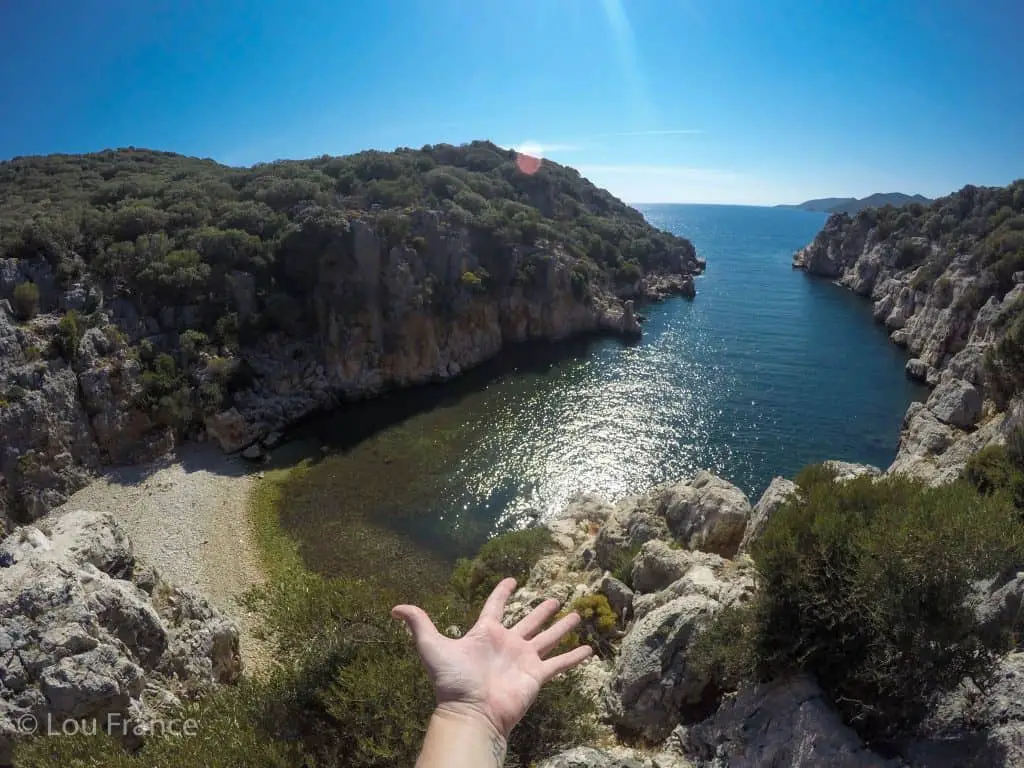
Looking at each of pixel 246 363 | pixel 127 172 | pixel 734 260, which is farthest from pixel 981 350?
pixel 734 260

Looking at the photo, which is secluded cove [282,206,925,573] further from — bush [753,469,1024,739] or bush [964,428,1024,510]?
bush [753,469,1024,739]

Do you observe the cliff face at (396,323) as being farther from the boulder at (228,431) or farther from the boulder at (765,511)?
the boulder at (765,511)

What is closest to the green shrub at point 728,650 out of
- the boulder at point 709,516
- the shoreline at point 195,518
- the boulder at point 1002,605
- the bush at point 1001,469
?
the boulder at point 1002,605

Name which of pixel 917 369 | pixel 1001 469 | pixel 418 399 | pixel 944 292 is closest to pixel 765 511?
pixel 1001 469

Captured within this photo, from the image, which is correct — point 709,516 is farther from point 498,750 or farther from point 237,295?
point 237,295

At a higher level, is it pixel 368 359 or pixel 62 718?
pixel 368 359

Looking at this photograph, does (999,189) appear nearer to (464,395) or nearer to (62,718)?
(464,395)
